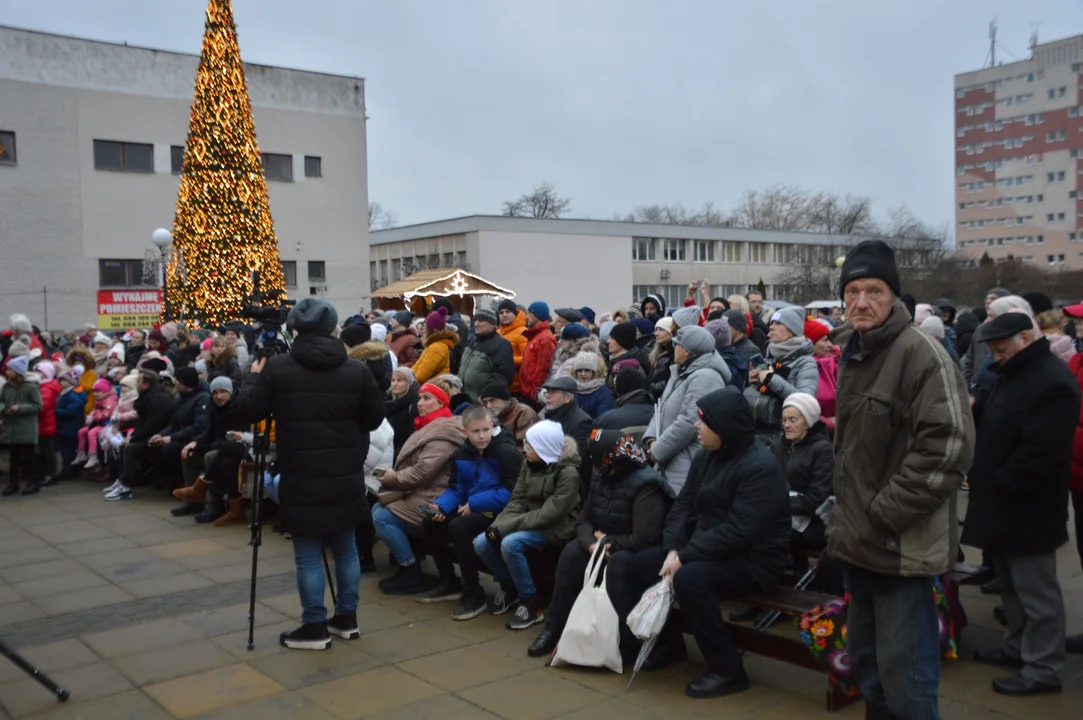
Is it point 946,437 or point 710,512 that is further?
point 710,512

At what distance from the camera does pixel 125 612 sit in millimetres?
7160

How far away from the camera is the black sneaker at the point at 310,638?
620 cm

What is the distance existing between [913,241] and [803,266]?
24.8ft

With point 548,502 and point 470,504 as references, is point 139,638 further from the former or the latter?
point 548,502

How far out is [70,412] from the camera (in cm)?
1280

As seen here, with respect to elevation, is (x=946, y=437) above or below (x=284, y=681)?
above

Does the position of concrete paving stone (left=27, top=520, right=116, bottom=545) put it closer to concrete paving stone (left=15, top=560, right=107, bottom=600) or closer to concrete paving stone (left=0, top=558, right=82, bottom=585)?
concrete paving stone (left=0, top=558, right=82, bottom=585)

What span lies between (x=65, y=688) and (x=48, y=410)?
7.71 meters

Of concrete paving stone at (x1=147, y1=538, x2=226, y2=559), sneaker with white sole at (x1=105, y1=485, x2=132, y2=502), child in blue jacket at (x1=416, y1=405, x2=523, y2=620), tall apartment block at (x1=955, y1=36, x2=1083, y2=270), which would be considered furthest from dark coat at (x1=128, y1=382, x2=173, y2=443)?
tall apartment block at (x1=955, y1=36, x2=1083, y2=270)

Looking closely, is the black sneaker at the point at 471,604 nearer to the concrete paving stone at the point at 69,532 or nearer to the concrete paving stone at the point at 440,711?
the concrete paving stone at the point at 440,711

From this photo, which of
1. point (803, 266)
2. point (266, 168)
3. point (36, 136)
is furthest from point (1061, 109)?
point (36, 136)

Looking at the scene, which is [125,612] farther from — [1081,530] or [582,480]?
[1081,530]

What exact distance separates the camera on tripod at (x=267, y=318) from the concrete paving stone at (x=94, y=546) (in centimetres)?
356

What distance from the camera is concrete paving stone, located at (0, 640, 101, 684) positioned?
5901 millimetres
